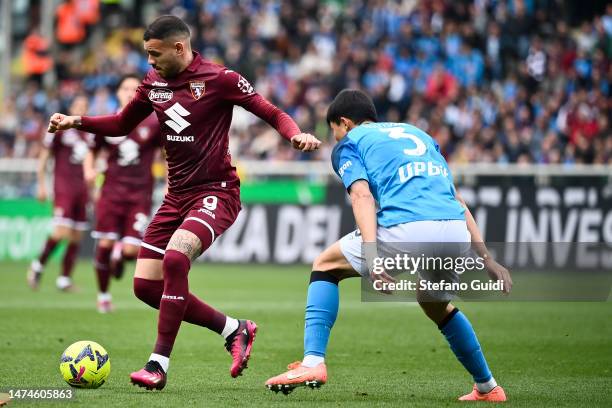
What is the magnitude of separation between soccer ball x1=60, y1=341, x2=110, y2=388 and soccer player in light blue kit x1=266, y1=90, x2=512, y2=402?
3.98ft

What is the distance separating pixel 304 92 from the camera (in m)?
25.1

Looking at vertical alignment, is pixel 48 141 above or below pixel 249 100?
below

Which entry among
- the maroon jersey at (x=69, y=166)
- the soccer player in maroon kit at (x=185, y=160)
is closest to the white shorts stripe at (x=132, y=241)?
the maroon jersey at (x=69, y=166)

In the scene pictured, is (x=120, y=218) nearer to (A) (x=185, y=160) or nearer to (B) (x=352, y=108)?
(A) (x=185, y=160)

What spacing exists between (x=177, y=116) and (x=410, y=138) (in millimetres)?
1666

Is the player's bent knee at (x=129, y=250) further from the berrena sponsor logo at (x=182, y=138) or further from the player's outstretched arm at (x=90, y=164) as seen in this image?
the berrena sponsor logo at (x=182, y=138)

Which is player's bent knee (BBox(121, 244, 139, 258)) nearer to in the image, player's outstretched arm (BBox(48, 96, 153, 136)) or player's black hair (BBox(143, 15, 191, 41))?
player's outstretched arm (BBox(48, 96, 153, 136))

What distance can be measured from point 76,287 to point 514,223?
769 centimetres

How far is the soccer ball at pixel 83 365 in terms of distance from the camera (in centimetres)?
750

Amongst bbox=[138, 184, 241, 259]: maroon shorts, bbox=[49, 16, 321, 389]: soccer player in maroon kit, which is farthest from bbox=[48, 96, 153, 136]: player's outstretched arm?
bbox=[138, 184, 241, 259]: maroon shorts

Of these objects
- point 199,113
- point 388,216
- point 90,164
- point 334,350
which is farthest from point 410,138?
point 90,164

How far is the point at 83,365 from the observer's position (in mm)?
7531

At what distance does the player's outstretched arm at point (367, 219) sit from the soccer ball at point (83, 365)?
200 centimetres

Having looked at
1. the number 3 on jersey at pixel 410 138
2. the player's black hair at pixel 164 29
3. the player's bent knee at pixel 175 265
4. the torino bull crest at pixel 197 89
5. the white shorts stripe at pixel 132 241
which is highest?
the player's black hair at pixel 164 29
